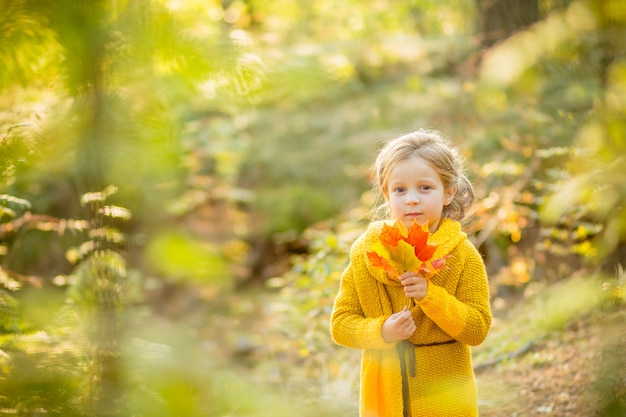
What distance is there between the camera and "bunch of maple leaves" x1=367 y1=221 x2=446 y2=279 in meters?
1.64

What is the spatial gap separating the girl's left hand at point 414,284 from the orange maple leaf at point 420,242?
0.42 feet

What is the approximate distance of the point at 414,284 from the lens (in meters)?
1.83

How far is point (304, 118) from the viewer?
344 inches

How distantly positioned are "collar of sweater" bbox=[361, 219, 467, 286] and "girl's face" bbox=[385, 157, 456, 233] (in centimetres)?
5

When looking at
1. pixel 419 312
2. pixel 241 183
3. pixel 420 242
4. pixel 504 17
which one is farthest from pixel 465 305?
pixel 241 183

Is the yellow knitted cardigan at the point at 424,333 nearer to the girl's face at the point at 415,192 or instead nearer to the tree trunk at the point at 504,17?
the girl's face at the point at 415,192

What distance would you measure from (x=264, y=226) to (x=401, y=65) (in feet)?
9.60

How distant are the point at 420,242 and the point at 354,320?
557 mm

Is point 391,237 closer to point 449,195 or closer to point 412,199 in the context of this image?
point 412,199

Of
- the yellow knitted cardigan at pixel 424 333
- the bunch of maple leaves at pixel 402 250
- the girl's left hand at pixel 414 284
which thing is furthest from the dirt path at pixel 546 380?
the bunch of maple leaves at pixel 402 250

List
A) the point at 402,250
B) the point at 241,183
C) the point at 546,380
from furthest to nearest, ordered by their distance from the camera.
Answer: the point at 241,183 < the point at 546,380 < the point at 402,250

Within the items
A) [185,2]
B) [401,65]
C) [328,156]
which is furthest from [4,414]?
[401,65]

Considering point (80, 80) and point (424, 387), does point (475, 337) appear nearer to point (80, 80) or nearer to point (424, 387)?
point (424, 387)

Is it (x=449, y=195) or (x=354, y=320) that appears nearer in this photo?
(x=354, y=320)
